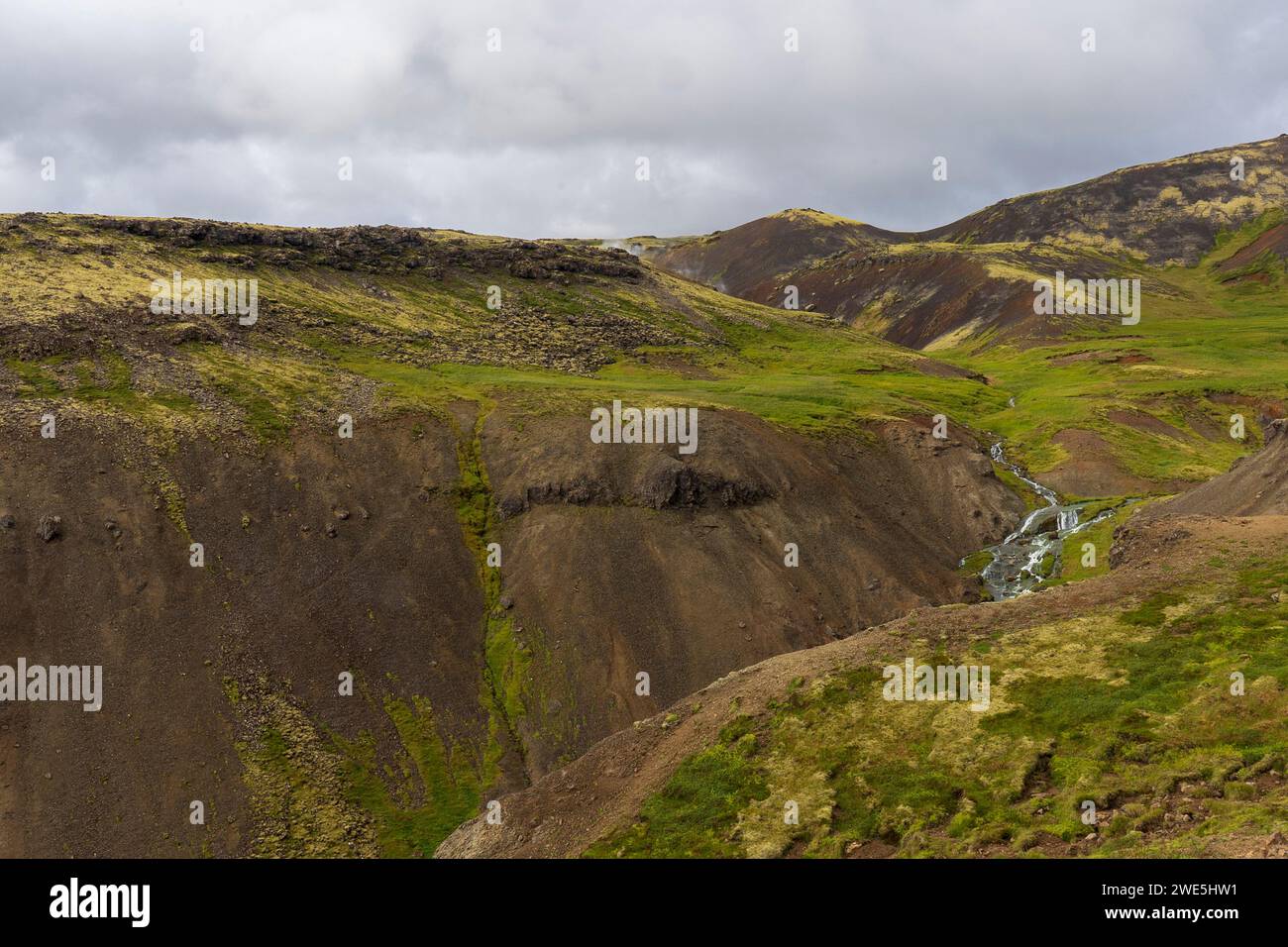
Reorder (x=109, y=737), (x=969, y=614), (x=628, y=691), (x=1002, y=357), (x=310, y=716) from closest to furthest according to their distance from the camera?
1. (x=969, y=614)
2. (x=109, y=737)
3. (x=310, y=716)
4. (x=628, y=691)
5. (x=1002, y=357)

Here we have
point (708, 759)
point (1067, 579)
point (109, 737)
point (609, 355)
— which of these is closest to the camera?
point (708, 759)

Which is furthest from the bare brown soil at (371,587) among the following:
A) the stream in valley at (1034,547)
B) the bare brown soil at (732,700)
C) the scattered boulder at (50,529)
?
the bare brown soil at (732,700)

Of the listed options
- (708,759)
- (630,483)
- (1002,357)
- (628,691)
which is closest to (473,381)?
(630,483)

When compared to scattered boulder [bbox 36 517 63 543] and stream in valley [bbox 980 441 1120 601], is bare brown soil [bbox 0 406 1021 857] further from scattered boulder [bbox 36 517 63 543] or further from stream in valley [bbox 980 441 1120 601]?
stream in valley [bbox 980 441 1120 601]

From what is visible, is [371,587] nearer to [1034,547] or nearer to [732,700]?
[732,700]

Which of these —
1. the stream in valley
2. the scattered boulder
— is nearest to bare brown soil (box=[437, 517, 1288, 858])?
the stream in valley

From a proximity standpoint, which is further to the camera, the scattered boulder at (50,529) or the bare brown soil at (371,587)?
the scattered boulder at (50,529)

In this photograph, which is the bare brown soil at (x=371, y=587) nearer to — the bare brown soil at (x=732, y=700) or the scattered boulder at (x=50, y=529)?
the scattered boulder at (x=50, y=529)

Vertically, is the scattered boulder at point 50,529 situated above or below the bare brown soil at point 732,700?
above

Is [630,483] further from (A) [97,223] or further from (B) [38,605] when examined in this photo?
(A) [97,223]
